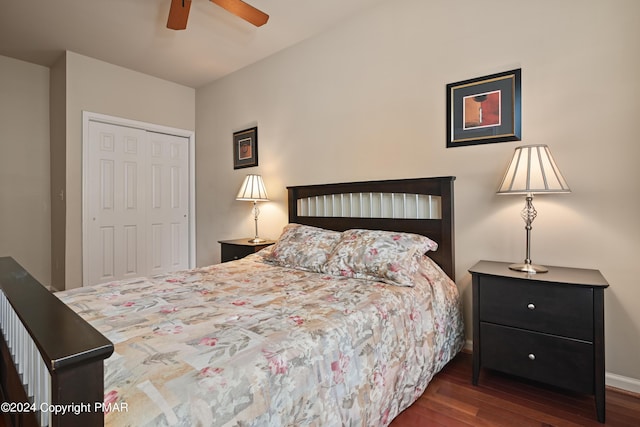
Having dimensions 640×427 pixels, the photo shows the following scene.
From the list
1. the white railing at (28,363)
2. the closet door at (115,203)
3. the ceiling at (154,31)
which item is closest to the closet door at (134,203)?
the closet door at (115,203)

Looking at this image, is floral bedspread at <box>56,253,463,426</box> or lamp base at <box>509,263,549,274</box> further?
lamp base at <box>509,263,549,274</box>

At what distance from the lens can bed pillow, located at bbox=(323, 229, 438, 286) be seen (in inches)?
73.9

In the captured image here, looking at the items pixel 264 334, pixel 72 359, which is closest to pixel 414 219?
pixel 264 334

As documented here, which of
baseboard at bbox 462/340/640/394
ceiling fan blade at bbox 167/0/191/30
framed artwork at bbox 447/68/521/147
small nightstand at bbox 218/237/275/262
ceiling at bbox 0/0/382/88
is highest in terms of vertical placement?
ceiling at bbox 0/0/382/88

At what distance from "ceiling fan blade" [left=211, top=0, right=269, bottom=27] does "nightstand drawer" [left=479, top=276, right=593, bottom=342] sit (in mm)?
2262

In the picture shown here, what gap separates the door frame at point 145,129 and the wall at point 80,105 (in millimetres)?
35

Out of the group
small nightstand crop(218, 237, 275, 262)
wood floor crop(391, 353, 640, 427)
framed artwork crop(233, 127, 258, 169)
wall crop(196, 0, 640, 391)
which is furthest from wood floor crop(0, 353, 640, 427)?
framed artwork crop(233, 127, 258, 169)

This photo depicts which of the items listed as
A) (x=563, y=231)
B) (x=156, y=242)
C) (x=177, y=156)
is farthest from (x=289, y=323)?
(x=177, y=156)

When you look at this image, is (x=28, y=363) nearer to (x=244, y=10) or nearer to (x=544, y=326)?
(x=544, y=326)

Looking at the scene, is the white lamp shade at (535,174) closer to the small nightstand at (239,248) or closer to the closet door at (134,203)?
the small nightstand at (239,248)

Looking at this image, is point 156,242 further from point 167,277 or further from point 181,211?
point 167,277

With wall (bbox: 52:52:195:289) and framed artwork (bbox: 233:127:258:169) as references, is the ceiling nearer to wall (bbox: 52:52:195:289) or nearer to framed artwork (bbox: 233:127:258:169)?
wall (bbox: 52:52:195:289)

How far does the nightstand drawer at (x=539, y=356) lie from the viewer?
61.2 inches

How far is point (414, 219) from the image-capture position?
7.86 ft
